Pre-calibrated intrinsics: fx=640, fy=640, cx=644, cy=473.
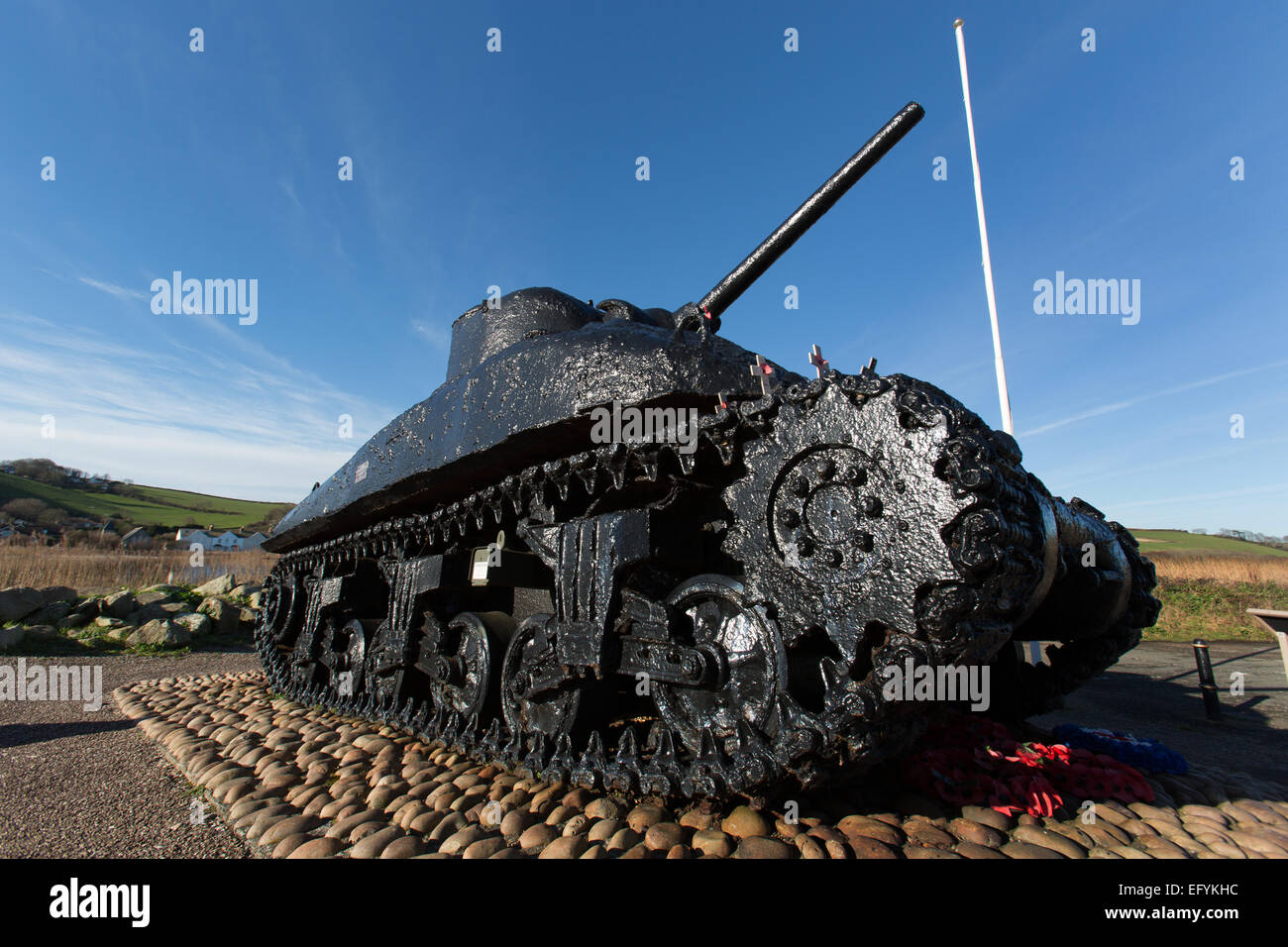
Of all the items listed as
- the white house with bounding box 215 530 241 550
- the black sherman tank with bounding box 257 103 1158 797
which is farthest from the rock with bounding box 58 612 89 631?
the white house with bounding box 215 530 241 550

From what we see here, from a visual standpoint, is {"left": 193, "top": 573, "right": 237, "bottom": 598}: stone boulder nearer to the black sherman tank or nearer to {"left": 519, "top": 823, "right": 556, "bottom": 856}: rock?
the black sherman tank

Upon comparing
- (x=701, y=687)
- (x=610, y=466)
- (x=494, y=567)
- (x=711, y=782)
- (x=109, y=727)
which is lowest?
(x=109, y=727)

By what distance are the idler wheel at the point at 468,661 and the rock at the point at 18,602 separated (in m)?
15.0

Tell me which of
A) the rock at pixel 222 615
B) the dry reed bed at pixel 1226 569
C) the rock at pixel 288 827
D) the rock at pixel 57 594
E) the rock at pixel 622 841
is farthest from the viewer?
the dry reed bed at pixel 1226 569

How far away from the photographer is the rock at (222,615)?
616 inches

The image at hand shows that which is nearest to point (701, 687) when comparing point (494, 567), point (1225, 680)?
point (494, 567)

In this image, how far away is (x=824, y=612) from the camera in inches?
105

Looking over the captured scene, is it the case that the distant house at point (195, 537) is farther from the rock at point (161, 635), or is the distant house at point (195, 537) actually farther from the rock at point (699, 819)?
the rock at point (699, 819)

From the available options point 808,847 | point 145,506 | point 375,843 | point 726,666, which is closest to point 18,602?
point 375,843

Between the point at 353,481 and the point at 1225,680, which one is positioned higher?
the point at 353,481

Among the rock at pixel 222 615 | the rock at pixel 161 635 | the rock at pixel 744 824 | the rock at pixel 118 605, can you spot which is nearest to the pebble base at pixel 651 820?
the rock at pixel 744 824
